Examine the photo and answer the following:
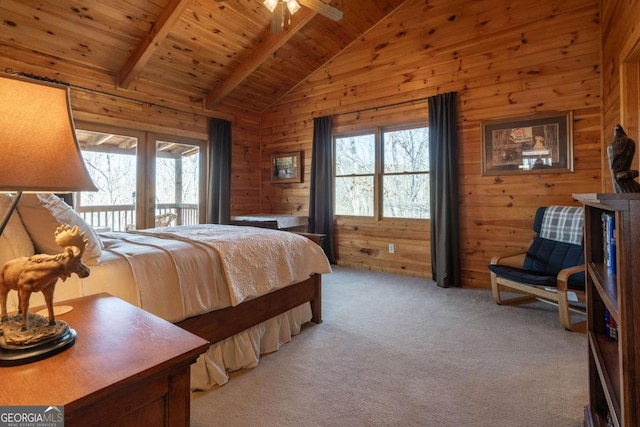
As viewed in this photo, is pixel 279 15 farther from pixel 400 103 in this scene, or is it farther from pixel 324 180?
pixel 324 180

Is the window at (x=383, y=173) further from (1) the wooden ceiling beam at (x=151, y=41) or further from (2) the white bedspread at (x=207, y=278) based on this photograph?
(1) the wooden ceiling beam at (x=151, y=41)

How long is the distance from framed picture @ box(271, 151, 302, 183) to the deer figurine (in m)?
4.58

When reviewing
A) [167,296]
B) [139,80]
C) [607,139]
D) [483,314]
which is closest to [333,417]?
[167,296]

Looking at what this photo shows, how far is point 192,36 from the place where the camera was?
3.91 metres

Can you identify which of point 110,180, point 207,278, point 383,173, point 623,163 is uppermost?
A: point 383,173

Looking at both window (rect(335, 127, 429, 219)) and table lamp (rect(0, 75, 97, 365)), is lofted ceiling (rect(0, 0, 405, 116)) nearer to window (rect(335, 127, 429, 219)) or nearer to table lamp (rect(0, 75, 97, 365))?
window (rect(335, 127, 429, 219))

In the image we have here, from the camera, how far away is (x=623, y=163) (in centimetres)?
109

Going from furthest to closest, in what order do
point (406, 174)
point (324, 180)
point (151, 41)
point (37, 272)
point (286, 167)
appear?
point (286, 167) → point (324, 180) → point (406, 174) → point (151, 41) → point (37, 272)

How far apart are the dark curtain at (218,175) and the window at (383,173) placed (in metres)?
1.77

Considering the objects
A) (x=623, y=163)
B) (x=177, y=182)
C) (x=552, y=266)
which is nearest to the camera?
(x=623, y=163)

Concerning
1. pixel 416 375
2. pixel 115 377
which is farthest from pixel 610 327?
pixel 115 377

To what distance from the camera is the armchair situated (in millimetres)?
2604

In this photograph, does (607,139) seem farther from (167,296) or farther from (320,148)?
(167,296)

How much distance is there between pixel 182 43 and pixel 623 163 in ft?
14.5
